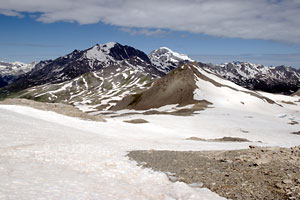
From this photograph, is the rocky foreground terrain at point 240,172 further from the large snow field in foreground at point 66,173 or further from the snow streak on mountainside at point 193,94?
the snow streak on mountainside at point 193,94

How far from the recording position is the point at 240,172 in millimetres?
17016

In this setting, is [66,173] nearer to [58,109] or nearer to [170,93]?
[58,109]

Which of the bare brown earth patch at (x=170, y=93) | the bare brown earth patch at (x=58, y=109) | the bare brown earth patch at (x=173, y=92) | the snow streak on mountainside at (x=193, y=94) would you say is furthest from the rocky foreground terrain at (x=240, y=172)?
the bare brown earth patch at (x=173, y=92)

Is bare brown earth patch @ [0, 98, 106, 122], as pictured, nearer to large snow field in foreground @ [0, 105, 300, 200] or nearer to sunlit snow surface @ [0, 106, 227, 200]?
large snow field in foreground @ [0, 105, 300, 200]

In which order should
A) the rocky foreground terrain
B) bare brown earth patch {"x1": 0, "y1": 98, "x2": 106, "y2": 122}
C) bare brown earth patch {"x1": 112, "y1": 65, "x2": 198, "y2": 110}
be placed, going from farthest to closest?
bare brown earth patch {"x1": 112, "y1": 65, "x2": 198, "y2": 110}, bare brown earth patch {"x1": 0, "y1": 98, "x2": 106, "y2": 122}, the rocky foreground terrain

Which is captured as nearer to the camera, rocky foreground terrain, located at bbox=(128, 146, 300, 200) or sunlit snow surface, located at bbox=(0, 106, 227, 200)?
sunlit snow surface, located at bbox=(0, 106, 227, 200)

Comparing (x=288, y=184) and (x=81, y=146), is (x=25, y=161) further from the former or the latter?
(x=288, y=184)

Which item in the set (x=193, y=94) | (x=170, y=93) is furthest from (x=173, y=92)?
(x=193, y=94)

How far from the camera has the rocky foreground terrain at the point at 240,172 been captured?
13.8 m

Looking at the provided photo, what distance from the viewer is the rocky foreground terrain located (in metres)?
13.8

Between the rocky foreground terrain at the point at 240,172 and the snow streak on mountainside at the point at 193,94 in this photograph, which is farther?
the snow streak on mountainside at the point at 193,94

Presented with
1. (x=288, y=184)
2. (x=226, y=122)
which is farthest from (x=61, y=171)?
(x=226, y=122)

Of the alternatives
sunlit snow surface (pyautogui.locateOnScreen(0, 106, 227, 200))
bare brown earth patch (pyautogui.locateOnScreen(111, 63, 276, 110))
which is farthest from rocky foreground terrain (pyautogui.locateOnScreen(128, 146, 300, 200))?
bare brown earth patch (pyautogui.locateOnScreen(111, 63, 276, 110))

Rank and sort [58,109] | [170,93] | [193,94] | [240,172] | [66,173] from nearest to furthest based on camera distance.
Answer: [66,173]
[240,172]
[58,109]
[193,94]
[170,93]
